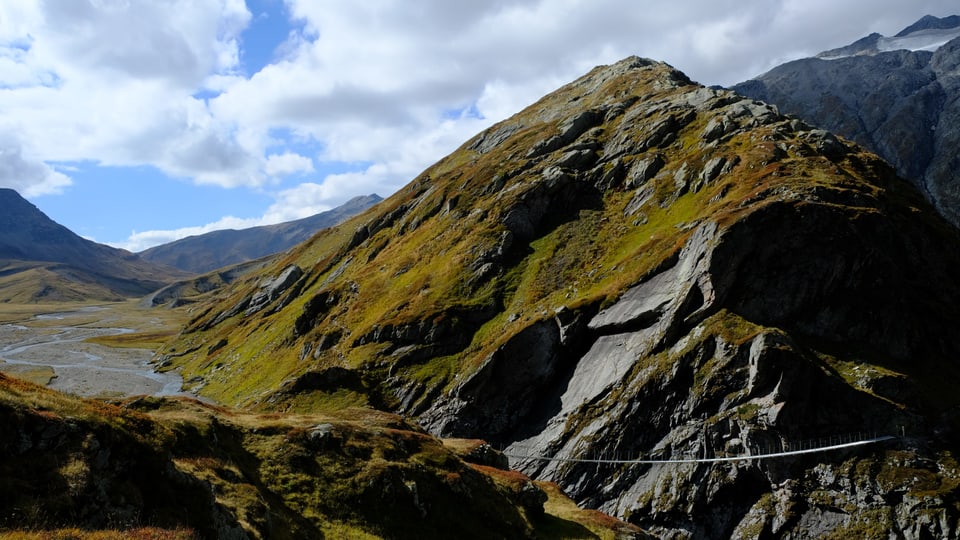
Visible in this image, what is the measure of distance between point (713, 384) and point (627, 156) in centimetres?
6939

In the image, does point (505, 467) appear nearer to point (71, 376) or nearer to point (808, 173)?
point (808, 173)

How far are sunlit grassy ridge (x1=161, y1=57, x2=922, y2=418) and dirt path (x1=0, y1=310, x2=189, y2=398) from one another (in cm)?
1114

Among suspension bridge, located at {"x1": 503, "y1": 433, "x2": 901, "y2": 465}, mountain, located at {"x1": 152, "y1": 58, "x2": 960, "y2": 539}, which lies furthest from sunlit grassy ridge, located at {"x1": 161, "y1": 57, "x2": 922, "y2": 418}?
suspension bridge, located at {"x1": 503, "y1": 433, "x2": 901, "y2": 465}

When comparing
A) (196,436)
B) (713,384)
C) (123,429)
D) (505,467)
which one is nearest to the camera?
(123,429)

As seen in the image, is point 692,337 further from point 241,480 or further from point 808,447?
point 241,480

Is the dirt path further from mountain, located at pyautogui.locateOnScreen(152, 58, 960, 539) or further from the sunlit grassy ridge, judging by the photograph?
mountain, located at pyautogui.locateOnScreen(152, 58, 960, 539)

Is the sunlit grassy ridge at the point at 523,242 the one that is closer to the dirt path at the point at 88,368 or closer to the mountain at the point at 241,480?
the dirt path at the point at 88,368

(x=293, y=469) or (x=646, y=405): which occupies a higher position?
(x=293, y=469)

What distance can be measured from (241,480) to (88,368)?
151728mm

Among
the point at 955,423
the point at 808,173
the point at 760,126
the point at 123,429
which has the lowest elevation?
the point at 955,423

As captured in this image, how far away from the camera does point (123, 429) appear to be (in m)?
21.7

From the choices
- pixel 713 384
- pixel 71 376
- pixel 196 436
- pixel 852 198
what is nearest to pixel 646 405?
pixel 713 384

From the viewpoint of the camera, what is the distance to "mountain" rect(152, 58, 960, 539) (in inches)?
1903

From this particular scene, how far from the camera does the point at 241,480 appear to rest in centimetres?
2762
